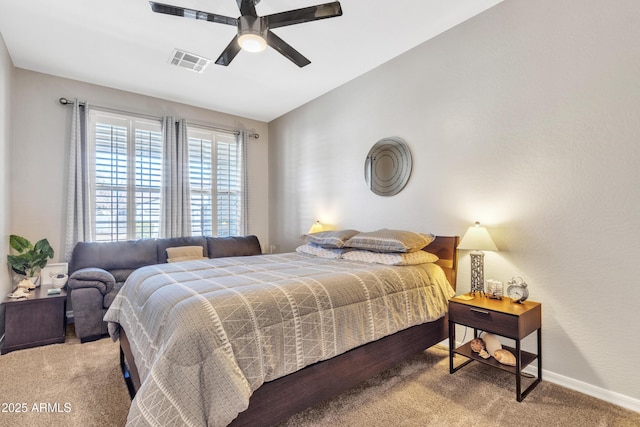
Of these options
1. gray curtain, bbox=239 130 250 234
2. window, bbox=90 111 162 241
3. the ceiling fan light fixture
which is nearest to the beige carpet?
window, bbox=90 111 162 241

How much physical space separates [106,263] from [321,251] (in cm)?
259

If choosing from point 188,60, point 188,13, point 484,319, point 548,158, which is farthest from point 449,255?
point 188,60

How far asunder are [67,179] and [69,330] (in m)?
1.79

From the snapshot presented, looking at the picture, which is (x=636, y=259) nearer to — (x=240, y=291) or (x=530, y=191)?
(x=530, y=191)

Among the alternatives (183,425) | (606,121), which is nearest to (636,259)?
(606,121)

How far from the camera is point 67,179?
379 cm

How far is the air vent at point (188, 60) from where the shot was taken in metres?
3.24

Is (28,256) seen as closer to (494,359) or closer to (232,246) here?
(232,246)

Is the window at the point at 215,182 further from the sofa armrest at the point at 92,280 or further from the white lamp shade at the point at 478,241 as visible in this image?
the white lamp shade at the point at 478,241

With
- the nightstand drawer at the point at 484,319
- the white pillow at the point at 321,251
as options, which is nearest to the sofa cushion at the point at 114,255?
the white pillow at the point at 321,251

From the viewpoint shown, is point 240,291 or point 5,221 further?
point 5,221

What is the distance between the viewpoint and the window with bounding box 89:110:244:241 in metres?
4.02

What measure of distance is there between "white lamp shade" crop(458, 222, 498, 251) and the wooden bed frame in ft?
2.22

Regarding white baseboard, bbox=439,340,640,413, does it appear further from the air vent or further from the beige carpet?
the air vent
